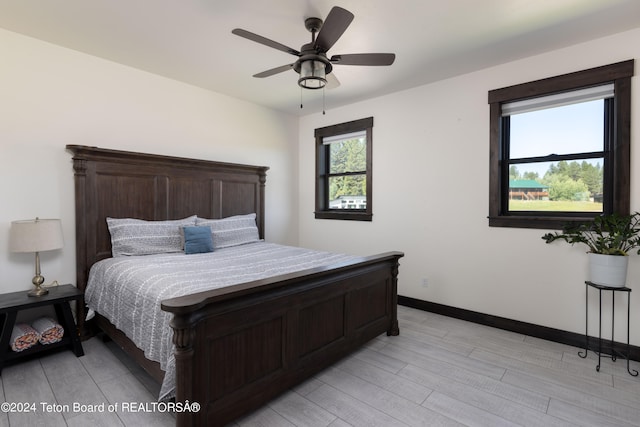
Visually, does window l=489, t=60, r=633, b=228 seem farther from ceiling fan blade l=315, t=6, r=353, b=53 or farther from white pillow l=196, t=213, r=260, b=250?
white pillow l=196, t=213, r=260, b=250

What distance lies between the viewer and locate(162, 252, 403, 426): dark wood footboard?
5.08ft

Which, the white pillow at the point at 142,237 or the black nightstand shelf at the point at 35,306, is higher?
the white pillow at the point at 142,237

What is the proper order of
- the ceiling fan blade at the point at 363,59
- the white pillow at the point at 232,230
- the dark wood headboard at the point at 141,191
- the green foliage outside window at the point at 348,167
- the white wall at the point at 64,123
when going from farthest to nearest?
1. the green foliage outside window at the point at 348,167
2. the white pillow at the point at 232,230
3. the dark wood headboard at the point at 141,191
4. the white wall at the point at 64,123
5. the ceiling fan blade at the point at 363,59

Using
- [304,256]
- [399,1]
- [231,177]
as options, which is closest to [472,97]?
[399,1]

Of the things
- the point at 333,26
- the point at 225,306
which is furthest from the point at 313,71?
the point at 225,306

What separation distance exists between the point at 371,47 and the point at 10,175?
3.28 metres

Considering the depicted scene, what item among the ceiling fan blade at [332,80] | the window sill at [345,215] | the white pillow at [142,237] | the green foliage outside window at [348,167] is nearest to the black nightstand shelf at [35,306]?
the white pillow at [142,237]

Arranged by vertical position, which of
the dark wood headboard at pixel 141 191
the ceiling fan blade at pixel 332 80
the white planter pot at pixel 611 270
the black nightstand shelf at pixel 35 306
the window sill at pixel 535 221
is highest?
the ceiling fan blade at pixel 332 80

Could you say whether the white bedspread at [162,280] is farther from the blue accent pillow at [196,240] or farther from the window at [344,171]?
the window at [344,171]

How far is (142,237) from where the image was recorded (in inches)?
121

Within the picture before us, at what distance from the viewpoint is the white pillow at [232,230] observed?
358 centimetres

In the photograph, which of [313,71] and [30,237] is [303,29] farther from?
[30,237]

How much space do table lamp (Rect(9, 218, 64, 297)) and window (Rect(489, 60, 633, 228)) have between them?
3981 millimetres

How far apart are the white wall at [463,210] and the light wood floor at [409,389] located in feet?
1.64
